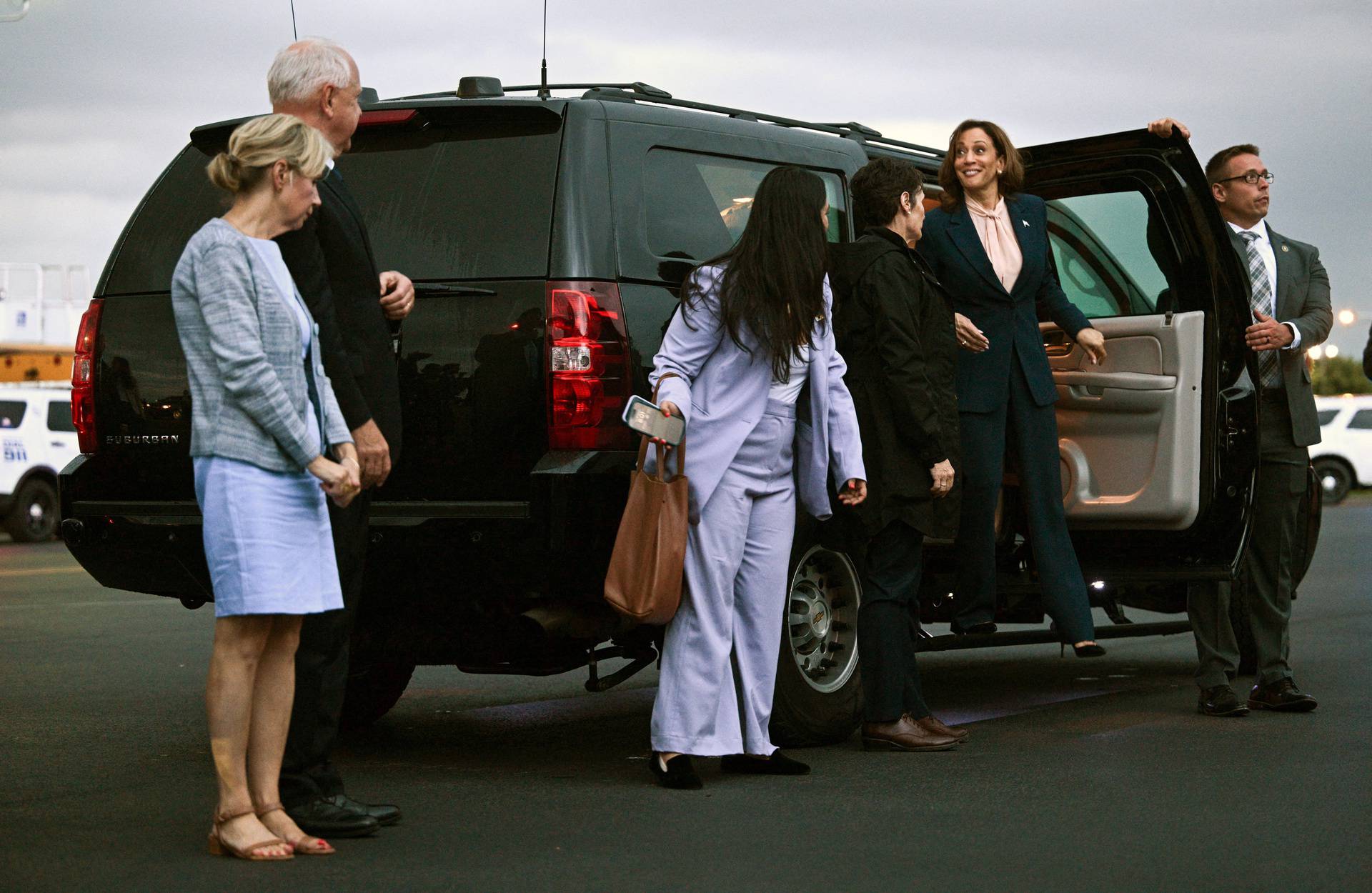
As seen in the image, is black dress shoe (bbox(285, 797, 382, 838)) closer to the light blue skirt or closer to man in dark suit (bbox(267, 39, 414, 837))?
man in dark suit (bbox(267, 39, 414, 837))

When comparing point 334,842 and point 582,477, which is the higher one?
point 582,477

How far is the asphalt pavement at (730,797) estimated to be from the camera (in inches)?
175

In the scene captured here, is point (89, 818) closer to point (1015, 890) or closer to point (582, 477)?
point (582, 477)

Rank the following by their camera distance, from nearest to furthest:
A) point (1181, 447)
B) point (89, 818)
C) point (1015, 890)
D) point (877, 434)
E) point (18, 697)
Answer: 1. point (1015, 890)
2. point (89, 818)
3. point (877, 434)
4. point (1181, 447)
5. point (18, 697)

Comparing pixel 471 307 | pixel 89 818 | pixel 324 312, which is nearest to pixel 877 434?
pixel 471 307

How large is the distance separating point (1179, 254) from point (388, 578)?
11.5 ft

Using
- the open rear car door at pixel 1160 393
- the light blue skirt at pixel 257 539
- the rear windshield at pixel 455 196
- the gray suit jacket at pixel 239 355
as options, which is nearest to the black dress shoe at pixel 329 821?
the light blue skirt at pixel 257 539

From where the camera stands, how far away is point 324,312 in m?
4.83

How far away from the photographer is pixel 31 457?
21250mm

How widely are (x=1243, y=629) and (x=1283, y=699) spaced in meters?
1.16

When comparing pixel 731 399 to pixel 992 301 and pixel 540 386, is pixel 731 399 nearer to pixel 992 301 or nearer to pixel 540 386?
pixel 540 386

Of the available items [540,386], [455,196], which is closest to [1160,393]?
[540,386]

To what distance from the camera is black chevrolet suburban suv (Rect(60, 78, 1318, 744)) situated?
5539mm

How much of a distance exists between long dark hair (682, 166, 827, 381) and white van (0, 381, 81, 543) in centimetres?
1686
